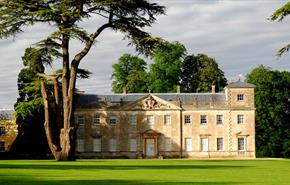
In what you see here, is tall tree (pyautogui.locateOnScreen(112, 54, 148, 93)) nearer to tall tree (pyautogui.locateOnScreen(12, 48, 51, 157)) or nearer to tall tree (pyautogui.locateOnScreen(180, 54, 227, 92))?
tall tree (pyautogui.locateOnScreen(180, 54, 227, 92))

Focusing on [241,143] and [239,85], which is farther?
[239,85]

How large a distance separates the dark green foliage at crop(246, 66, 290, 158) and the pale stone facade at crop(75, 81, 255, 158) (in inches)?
201

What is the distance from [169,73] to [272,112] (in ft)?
40.5

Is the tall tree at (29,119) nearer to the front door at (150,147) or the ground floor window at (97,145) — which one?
the ground floor window at (97,145)

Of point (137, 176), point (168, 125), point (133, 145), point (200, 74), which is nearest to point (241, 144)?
point (168, 125)

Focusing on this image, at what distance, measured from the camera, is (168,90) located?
6581 cm

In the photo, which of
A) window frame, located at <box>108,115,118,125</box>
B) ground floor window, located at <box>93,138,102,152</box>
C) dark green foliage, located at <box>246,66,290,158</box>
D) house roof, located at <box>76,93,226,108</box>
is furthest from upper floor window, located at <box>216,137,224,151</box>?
ground floor window, located at <box>93,138,102,152</box>

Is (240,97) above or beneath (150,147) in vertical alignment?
above

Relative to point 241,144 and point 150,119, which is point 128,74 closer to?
point 150,119

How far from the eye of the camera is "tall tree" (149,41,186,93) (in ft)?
215

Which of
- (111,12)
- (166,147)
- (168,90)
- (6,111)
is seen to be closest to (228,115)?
(166,147)

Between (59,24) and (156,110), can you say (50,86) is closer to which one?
(156,110)

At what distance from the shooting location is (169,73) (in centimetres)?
6638

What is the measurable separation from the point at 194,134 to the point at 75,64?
68.9ft
